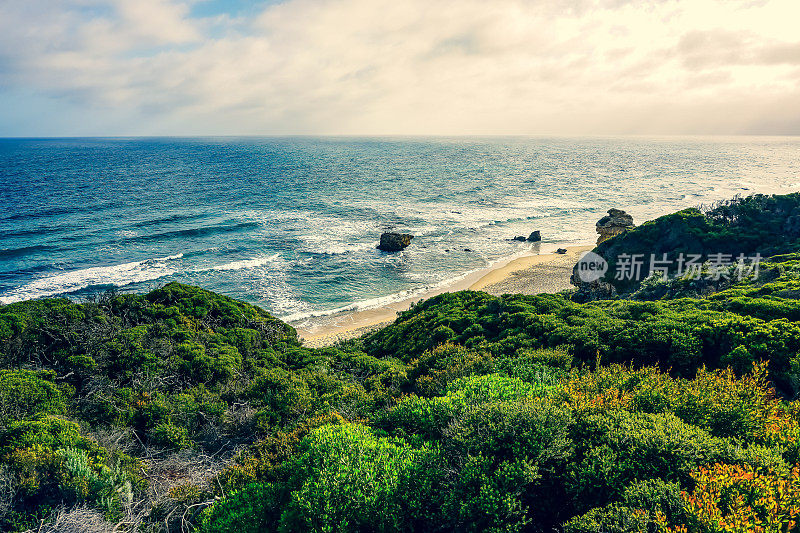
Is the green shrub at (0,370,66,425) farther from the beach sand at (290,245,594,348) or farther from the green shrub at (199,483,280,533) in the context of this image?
the beach sand at (290,245,594,348)

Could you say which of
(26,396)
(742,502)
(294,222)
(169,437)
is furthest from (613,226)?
(26,396)

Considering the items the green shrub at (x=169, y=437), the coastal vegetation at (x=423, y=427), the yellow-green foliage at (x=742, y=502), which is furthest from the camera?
the green shrub at (x=169, y=437)

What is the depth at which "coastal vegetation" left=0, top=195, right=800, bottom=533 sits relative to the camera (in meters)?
6.55

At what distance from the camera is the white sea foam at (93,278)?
33500 mm

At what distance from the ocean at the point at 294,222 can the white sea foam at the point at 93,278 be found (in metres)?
0.18

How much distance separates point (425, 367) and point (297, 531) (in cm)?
715

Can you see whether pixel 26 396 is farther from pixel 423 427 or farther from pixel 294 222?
pixel 294 222

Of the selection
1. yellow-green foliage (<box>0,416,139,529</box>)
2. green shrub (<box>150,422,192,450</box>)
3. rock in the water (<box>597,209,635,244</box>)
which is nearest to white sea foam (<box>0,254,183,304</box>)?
green shrub (<box>150,422,192,450</box>)

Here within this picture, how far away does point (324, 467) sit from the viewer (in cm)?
725

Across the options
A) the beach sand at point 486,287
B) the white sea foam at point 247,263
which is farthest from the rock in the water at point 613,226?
the white sea foam at point 247,263

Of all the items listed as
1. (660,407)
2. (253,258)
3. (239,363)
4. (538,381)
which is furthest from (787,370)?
(253,258)

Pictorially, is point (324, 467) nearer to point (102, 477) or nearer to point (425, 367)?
point (102, 477)

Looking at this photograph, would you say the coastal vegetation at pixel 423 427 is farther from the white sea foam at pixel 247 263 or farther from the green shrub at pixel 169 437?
the white sea foam at pixel 247 263

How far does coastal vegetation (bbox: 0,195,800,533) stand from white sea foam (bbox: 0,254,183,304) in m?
24.6
